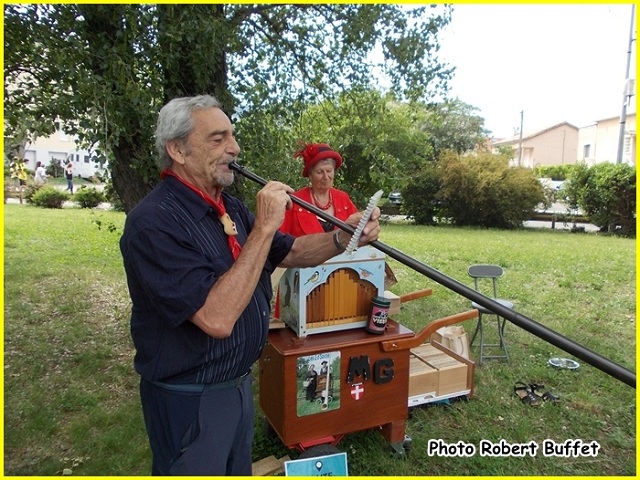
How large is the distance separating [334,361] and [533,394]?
187 cm

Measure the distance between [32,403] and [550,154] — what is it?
46.2m

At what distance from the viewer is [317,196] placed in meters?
3.15

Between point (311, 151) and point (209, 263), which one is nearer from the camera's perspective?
point (209, 263)

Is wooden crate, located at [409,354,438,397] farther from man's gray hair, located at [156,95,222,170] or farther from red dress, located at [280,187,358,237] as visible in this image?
man's gray hair, located at [156,95,222,170]

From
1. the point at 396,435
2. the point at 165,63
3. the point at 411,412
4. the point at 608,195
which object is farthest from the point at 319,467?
the point at 608,195

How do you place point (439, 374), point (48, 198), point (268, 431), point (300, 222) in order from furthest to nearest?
point (48, 198) → point (439, 374) → point (300, 222) → point (268, 431)

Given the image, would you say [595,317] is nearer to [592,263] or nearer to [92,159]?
[592,263]

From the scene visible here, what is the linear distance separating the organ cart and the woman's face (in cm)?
76

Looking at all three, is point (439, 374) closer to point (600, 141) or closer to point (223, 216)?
point (223, 216)

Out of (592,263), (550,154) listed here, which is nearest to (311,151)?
(592,263)

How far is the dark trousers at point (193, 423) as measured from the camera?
147 cm

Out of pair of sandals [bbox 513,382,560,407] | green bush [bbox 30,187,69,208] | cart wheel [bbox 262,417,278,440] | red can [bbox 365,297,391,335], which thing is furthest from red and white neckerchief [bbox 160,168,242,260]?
A: green bush [bbox 30,187,69,208]

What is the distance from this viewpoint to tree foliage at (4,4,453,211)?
2.48 m

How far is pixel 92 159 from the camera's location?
2.67m
